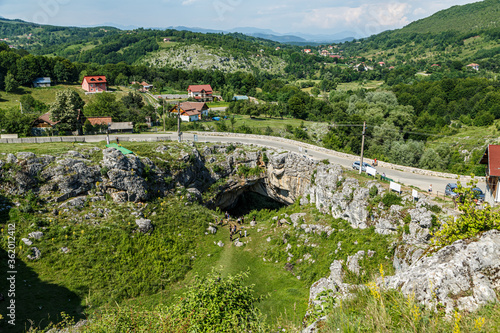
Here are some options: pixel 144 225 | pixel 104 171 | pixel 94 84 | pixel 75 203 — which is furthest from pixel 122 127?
pixel 94 84

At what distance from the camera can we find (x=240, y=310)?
12375mm

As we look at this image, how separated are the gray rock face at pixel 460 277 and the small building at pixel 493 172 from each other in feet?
54.5

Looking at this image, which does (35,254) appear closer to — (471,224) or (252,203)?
(471,224)

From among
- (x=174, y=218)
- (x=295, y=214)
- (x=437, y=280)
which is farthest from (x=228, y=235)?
(x=437, y=280)

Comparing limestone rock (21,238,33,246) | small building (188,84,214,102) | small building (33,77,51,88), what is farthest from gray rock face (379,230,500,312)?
small building (33,77,51,88)

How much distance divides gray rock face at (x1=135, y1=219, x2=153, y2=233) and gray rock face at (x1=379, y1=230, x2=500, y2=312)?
2678 cm

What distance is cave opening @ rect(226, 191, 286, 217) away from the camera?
53.7 meters

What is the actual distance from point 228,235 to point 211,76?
118m

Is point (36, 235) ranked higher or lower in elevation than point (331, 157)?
lower

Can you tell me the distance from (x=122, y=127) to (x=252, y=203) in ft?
101

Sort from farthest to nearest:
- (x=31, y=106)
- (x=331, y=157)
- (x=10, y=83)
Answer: (x=10, y=83), (x=31, y=106), (x=331, y=157)

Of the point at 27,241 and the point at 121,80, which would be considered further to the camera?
the point at 121,80

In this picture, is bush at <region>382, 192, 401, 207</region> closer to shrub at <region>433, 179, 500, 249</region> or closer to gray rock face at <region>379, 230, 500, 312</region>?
shrub at <region>433, 179, 500, 249</region>

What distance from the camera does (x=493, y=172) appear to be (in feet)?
78.9
